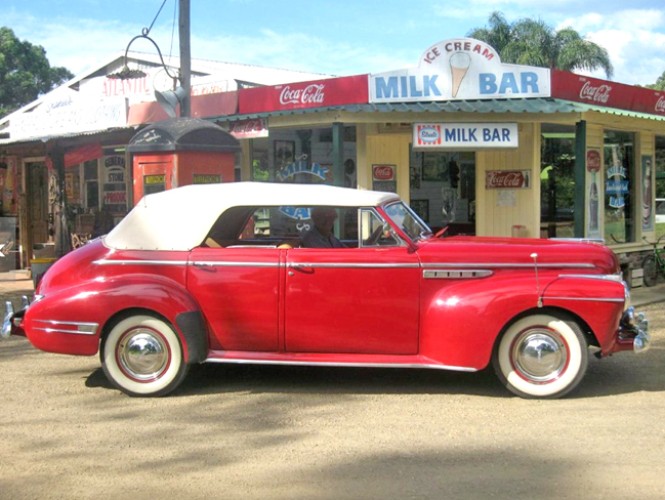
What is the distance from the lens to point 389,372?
698 centimetres

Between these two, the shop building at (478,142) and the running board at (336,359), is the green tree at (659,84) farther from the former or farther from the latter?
the running board at (336,359)

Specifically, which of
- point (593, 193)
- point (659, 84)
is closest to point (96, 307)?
point (593, 193)

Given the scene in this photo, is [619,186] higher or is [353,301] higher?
[619,186]

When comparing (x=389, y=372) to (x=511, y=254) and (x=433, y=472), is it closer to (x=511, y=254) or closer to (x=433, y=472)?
(x=511, y=254)

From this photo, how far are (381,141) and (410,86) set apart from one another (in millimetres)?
1371

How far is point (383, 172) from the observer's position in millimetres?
12031

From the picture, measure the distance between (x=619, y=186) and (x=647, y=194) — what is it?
1036mm

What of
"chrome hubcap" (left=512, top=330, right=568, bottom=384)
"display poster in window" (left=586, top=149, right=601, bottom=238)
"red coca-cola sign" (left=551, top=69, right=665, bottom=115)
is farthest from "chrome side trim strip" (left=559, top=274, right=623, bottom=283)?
"display poster in window" (left=586, top=149, right=601, bottom=238)

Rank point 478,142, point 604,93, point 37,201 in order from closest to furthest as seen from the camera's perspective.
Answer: point 478,142 → point 604,93 → point 37,201

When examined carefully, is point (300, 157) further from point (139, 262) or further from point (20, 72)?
point (20, 72)

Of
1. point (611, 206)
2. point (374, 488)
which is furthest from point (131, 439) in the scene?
point (611, 206)

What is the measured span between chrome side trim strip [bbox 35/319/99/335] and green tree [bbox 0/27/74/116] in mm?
34353

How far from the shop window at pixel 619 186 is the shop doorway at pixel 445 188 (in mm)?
2206

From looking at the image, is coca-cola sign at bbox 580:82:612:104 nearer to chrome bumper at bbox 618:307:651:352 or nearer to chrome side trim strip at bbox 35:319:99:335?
chrome bumper at bbox 618:307:651:352
